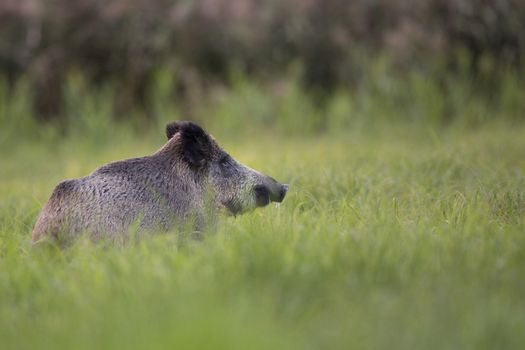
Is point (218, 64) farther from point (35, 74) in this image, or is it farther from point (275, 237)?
point (275, 237)

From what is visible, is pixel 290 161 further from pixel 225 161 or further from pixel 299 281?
pixel 299 281

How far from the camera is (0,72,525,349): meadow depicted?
2766 mm

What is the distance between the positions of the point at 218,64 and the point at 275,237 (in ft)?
30.3

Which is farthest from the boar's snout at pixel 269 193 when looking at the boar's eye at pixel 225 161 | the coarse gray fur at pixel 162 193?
the boar's eye at pixel 225 161

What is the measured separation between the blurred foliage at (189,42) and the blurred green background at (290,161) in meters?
0.04

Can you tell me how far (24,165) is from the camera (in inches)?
388

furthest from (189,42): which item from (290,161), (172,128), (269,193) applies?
(269,193)

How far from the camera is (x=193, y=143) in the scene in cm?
496

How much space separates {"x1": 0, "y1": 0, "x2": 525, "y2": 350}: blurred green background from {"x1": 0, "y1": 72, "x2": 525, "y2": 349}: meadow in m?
0.01

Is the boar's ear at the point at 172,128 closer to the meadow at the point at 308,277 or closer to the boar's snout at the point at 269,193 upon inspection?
the boar's snout at the point at 269,193

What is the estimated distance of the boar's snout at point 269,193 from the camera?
5.16 metres

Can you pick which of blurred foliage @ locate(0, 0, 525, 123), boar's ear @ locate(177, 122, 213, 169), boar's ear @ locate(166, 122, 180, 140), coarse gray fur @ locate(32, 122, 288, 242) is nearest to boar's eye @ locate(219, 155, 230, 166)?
coarse gray fur @ locate(32, 122, 288, 242)

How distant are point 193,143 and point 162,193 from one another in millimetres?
459

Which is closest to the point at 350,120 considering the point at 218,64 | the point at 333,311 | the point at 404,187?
the point at 218,64
